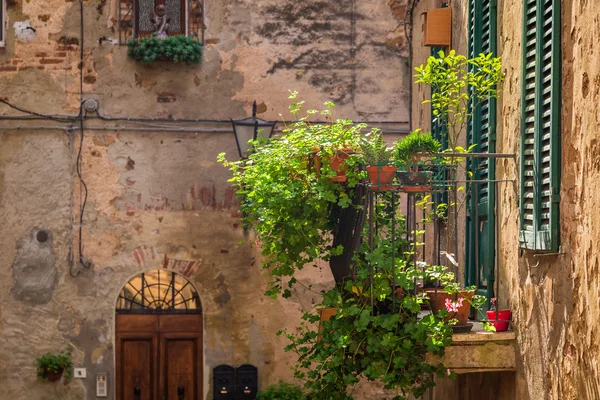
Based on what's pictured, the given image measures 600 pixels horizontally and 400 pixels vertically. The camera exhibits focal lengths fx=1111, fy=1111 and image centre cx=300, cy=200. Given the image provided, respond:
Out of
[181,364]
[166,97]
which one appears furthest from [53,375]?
[166,97]

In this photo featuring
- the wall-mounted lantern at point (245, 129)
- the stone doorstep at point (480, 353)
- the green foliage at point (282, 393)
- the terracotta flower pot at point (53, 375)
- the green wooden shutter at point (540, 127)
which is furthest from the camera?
the terracotta flower pot at point (53, 375)

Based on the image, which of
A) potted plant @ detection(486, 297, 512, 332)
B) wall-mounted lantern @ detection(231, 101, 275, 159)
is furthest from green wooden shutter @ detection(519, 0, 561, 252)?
wall-mounted lantern @ detection(231, 101, 275, 159)

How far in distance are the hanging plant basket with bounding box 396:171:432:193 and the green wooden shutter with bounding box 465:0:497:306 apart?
66 centimetres

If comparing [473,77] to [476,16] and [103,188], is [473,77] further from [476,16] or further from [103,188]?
[103,188]

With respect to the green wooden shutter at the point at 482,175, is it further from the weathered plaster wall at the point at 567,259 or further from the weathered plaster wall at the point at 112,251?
the weathered plaster wall at the point at 112,251

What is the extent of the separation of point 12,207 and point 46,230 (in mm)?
481

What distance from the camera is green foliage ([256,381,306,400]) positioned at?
12.8 m

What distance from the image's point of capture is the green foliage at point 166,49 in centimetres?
1297

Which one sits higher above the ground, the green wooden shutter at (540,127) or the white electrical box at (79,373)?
the green wooden shutter at (540,127)

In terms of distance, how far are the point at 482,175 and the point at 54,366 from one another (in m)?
7.10

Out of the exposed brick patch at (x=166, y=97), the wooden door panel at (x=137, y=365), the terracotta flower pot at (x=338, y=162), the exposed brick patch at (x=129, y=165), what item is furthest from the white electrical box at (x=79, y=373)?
the terracotta flower pot at (x=338, y=162)

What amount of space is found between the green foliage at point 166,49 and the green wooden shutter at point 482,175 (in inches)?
219

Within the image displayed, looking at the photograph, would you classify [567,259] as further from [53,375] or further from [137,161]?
[53,375]

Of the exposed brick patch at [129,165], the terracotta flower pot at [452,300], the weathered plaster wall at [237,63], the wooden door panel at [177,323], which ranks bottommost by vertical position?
the wooden door panel at [177,323]
